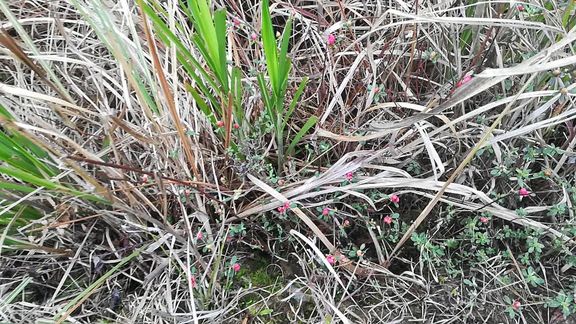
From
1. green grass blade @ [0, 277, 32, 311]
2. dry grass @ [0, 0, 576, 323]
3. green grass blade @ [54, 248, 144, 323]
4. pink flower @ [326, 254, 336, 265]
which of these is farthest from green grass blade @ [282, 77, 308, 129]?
green grass blade @ [0, 277, 32, 311]

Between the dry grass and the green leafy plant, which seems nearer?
the green leafy plant

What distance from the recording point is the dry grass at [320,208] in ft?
3.40

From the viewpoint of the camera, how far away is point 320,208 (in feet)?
3.53

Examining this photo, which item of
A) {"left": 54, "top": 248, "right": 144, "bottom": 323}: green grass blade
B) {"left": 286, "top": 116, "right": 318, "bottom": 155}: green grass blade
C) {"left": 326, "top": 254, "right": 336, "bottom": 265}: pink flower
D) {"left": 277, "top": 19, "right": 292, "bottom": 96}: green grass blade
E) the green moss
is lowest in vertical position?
the green moss

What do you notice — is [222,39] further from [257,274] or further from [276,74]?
Result: [257,274]

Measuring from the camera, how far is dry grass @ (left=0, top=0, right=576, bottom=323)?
1.04 m

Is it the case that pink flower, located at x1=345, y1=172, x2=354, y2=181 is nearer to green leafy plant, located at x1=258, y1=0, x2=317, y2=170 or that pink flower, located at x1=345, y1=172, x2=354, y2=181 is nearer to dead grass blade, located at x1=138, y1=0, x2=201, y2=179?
green leafy plant, located at x1=258, y1=0, x2=317, y2=170

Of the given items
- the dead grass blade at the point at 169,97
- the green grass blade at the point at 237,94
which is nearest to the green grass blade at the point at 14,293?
the dead grass blade at the point at 169,97

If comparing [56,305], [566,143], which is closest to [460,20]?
[566,143]

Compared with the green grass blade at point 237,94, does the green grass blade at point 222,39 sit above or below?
above

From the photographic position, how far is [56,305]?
3.51 feet

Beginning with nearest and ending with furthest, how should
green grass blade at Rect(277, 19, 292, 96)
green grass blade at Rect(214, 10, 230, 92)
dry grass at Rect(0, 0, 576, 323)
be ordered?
green grass blade at Rect(214, 10, 230, 92)
green grass blade at Rect(277, 19, 292, 96)
dry grass at Rect(0, 0, 576, 323)

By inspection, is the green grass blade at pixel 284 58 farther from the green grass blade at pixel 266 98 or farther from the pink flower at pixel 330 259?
the pink flower at pixel 330 259

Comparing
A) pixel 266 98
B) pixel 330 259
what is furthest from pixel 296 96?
pixel 330 259
